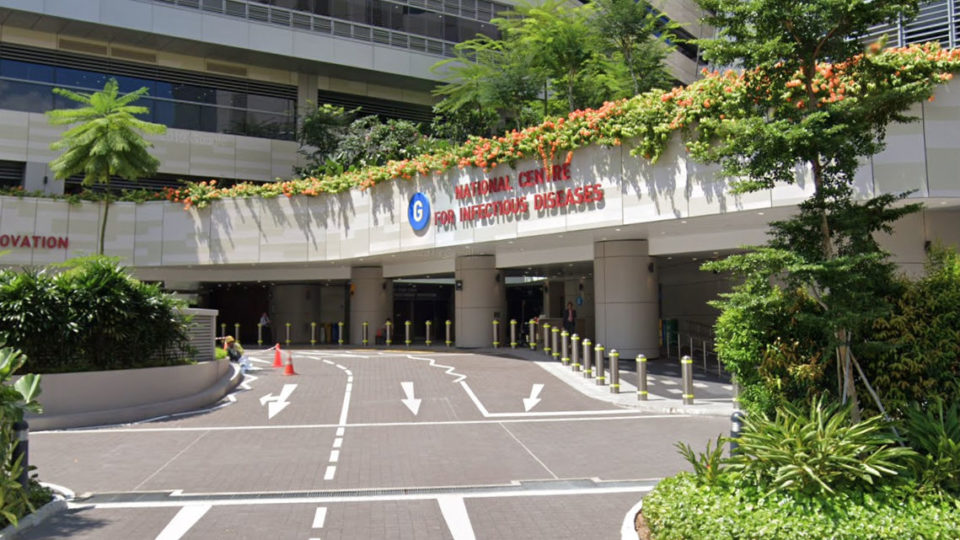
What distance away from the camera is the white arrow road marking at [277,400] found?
1633cm

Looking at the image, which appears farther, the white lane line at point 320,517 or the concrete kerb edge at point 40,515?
the white lane line at point 320,517

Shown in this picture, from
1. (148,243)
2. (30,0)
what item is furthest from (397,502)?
(30,0)

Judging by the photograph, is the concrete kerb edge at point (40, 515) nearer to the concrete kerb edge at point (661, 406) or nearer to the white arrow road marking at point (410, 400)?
the white arrow road marking at point (410, 400)

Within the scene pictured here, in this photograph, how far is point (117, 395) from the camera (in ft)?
51.5

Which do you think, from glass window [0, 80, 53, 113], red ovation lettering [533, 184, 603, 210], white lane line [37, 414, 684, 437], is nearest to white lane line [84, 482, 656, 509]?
white lane line [37, 414, 684, 437]

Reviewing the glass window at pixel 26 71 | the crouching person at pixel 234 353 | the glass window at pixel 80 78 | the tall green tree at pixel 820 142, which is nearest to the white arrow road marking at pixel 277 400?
the crouching person at pixel 234 353

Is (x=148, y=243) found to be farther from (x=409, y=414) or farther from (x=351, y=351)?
(x=409, y=414)

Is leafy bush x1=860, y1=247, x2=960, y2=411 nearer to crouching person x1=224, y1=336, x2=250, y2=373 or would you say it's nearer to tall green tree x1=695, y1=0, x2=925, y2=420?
tall green tree x1=695, y1=0, x2=925, y2=420

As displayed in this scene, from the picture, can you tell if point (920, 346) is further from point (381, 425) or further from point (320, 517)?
point (381, 425)

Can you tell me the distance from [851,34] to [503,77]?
2248 cm

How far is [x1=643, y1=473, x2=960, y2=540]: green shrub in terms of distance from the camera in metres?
6.15

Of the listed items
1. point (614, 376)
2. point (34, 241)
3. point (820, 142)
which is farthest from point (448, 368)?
point (34, 241)

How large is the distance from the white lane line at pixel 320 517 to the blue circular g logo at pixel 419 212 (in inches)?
769

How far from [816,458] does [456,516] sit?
3.90 metres
